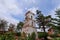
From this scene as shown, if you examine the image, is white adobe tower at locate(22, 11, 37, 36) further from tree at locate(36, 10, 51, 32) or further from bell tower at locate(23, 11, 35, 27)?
tree at locate(36, 10, 51, 32)

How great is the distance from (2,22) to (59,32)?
29.2 feet

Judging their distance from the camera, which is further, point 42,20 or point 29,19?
point 42,20

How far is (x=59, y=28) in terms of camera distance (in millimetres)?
16688

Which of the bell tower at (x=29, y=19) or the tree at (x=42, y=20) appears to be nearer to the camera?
the bell tower at (x=29, y=19)

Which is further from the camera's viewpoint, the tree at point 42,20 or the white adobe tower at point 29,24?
the tree at point 42,20

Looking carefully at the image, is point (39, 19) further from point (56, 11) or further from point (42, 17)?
point (56, 11)

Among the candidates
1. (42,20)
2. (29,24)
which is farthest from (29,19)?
(42,20)

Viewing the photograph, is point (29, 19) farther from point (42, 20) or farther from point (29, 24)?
point (42, 20)

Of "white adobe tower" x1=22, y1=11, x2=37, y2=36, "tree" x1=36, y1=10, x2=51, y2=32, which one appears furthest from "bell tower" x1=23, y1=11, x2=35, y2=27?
"tree" x1=36, y1=10, x2=51, y2=32

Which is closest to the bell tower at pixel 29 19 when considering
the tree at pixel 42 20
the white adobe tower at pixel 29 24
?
the white adobe tower at pixel 29 24

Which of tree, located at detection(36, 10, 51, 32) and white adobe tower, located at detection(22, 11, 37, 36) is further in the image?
tree, located at detection(36, 10, 51, 32)

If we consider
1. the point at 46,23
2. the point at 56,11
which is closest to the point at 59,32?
the point at 56,11

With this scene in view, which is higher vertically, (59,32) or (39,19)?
(39,19)

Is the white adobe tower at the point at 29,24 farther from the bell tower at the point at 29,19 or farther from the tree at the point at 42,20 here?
the tree at the point at 42,20
